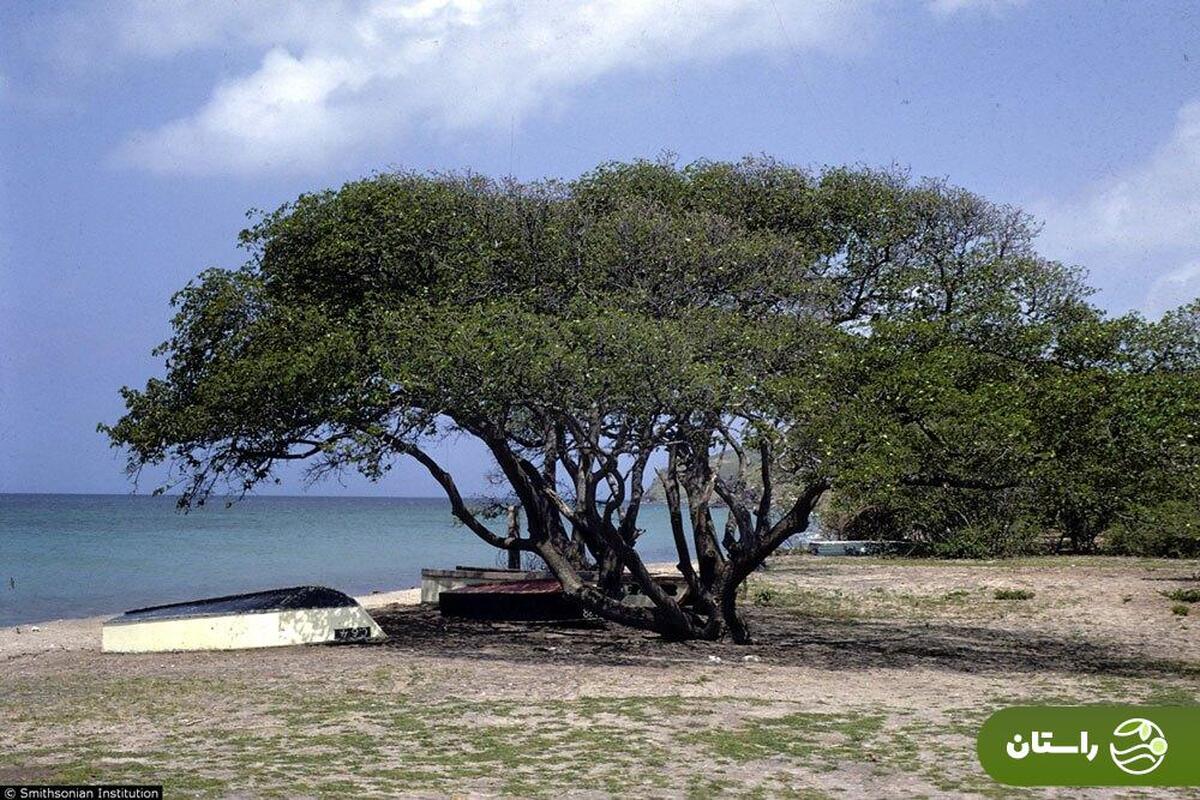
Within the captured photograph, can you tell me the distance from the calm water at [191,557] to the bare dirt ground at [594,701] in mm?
13893

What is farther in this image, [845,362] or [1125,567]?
[1125,567]

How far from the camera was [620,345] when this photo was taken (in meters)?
19.3

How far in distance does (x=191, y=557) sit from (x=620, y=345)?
63.5 meters

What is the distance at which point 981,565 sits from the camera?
40.2 metres

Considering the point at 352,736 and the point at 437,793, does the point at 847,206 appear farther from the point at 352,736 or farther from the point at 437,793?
the point at 437,793

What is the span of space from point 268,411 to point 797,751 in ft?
39.3

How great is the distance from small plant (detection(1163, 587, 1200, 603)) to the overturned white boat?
17.6 meters

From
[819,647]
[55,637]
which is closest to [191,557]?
[55,637]

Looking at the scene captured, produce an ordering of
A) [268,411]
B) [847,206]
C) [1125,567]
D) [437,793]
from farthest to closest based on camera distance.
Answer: [1125,567], [847,206], [268,411], [437,793]

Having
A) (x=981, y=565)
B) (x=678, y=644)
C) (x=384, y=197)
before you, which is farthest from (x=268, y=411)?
(x=981, y=565)

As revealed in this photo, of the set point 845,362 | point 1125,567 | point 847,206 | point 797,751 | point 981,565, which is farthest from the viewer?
point 981,565

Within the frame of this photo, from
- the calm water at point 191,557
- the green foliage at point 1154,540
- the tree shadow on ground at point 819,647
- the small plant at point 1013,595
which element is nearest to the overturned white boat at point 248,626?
the tree shadow on ground at point 819,647

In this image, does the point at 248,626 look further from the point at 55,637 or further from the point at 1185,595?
the point at 1185,595

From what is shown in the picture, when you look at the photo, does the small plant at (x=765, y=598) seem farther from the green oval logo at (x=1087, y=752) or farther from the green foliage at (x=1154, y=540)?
the green oval logo at (x=1087, y=752)
